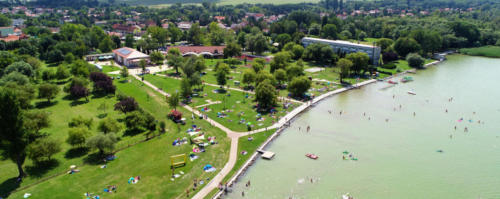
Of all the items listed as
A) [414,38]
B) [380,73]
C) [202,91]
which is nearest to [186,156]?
[202,91]

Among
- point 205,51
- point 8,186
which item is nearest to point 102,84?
point 8,186

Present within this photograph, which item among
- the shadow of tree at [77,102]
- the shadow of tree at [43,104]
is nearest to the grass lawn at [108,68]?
the shadow of tree at [77,102]

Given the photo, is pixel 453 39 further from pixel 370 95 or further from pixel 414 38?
pixel 370 95

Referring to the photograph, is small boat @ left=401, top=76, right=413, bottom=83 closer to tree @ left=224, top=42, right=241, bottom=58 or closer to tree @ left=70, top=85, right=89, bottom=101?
tree @ left=224, top=42, right=241, bottom=58

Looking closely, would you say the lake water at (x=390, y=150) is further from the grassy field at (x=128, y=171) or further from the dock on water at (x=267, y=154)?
the grassy field at (x=128, y=171)

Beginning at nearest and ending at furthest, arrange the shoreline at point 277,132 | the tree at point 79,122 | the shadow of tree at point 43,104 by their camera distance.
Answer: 1. the shoreline at point 277,132
2. the tree at point 79,122
3. the shadow of tree at point 43,104

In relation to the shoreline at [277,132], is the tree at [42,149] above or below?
above
